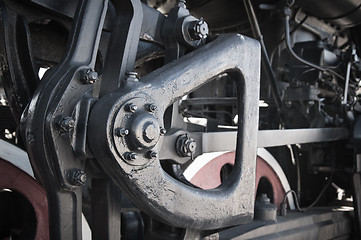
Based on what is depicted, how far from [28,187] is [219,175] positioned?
78 cm

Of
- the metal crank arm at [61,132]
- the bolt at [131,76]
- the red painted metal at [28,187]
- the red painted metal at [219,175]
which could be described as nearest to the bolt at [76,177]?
the metal crank arm at [61,132]

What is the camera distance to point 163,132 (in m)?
0.82

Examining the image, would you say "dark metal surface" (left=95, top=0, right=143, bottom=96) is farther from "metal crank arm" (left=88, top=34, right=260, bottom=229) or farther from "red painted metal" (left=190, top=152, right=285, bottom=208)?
"red painted metal" (left=190, top=152, right=285, bottom=208)

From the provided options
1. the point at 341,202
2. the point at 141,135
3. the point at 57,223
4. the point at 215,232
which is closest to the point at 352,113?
the point at 341,202

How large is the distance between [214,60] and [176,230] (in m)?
0.49

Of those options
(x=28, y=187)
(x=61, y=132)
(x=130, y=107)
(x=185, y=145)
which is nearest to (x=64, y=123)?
(x=61, y=132)

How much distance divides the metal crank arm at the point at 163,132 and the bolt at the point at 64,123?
0.04 meters

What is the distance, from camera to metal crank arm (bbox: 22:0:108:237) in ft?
2.41

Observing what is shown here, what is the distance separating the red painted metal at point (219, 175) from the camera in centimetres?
153

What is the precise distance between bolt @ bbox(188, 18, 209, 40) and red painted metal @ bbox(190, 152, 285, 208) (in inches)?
26.1

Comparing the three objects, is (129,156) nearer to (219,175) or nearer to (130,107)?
(130,107)

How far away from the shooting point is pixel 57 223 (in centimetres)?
77

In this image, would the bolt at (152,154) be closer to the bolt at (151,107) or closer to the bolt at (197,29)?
the bolt at (151,107)

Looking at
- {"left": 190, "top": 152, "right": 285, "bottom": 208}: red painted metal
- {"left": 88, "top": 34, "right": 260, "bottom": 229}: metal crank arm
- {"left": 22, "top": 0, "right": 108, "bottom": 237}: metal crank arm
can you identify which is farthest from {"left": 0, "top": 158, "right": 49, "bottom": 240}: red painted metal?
{"left": 190, "top": 152, "right": 285, "bottom": 208}: red painted metal
